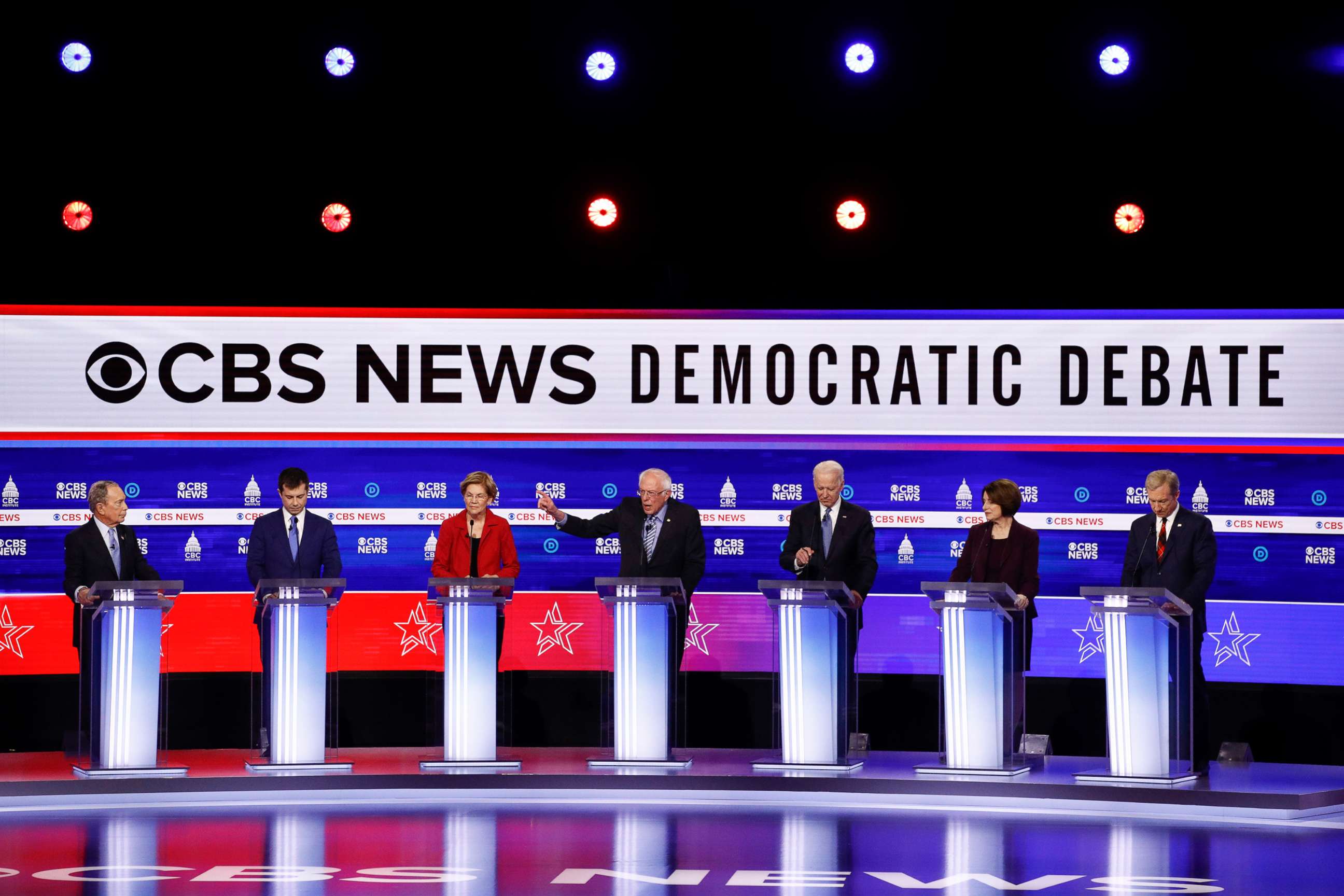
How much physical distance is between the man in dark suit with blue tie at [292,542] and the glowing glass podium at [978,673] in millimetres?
2887

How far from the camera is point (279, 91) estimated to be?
→ 9344mm

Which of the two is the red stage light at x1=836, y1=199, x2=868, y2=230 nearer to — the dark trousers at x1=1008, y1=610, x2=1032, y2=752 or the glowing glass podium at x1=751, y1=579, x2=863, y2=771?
the glowing glass podium at x1=751, y1=579, x2=863, y2=771

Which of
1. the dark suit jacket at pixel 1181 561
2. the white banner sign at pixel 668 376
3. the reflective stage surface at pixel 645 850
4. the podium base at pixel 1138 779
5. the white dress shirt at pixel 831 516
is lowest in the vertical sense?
the reflective stage surface at pixel 645 850

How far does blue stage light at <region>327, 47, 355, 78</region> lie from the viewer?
9.28 m

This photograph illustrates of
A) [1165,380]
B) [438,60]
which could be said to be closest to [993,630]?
[1165,380]

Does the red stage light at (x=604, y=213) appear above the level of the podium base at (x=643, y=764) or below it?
above

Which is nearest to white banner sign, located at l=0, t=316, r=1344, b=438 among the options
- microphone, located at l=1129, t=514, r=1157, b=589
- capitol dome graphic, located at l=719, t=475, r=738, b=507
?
capitol dome graphic, located at l=719, t=475, r=738, b=507

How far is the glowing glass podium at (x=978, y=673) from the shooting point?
761cm

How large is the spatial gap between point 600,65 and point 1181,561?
392 centimetres

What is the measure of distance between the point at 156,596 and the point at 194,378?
202cm

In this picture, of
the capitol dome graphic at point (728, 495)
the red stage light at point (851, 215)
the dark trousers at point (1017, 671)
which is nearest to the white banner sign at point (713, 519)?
the capitol dome graphic at point (728, 495)

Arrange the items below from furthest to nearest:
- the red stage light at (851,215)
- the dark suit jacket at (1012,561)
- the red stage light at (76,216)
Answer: the red stage light at (851,215) → the red stage light at (76,216) → the dark suit jacket at (1012,561)

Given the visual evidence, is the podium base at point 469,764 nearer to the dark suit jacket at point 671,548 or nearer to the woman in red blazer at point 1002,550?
the dark suit jacket at point 671,548

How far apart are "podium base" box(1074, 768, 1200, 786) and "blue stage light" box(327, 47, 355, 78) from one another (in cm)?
514
